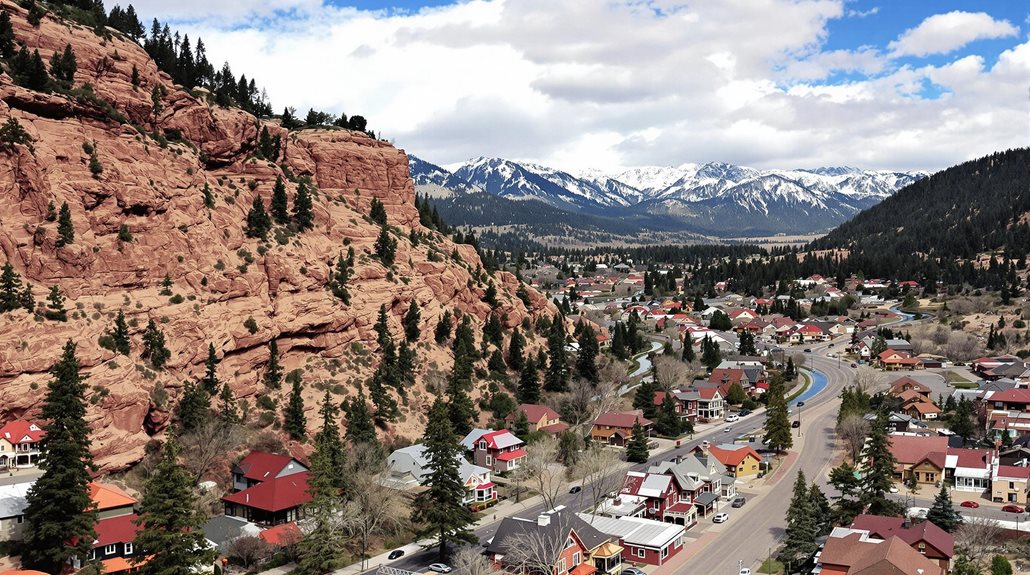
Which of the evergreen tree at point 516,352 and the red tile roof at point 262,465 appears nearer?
the red tile roof at point 262,465

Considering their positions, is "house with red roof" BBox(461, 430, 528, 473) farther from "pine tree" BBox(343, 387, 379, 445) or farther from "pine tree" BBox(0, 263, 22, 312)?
"pine tree" BBox(0, 263, 22, 312)

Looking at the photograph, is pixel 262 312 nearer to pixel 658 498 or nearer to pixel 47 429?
pixel 47 429

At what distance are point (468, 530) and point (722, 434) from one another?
41.4 m

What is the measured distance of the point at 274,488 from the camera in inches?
2206

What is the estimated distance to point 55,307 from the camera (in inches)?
2345

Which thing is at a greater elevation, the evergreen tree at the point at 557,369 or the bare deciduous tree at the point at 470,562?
the evergreen tree at the point at 557,369

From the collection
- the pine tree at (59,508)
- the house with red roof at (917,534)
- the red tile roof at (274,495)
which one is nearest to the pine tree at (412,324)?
the red tile roof at (274,495)

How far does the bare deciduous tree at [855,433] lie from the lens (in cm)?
7194

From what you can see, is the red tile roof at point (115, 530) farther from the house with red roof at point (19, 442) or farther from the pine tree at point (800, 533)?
the pine tree at point (800, 533)

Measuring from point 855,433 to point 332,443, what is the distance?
46267 mm

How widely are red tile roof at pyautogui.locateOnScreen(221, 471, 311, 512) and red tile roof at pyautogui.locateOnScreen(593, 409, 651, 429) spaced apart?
114ft

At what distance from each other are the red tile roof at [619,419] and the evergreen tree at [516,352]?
11885 mm

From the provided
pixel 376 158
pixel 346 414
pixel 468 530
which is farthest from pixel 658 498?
pixel 376 158

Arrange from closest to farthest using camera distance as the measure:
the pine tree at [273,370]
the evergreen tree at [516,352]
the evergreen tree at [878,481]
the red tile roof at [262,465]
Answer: the evergreen tree at [878,481], the red tile roof at [262,465], the pine tree at [273,370], the evergreen tree at [516,352]
